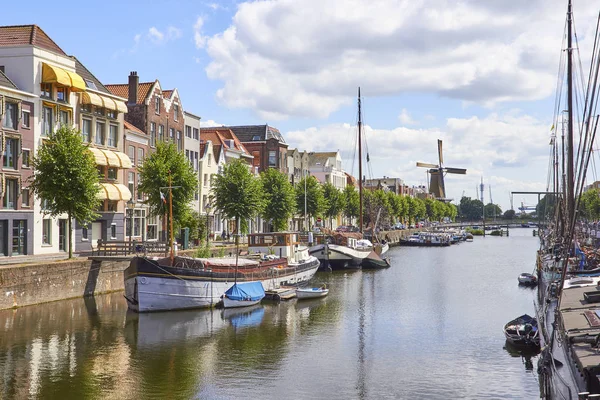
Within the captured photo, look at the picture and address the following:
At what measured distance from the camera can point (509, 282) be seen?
65875 millimetres

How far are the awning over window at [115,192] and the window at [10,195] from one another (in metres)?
8.23

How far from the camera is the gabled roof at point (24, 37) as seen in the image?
54781 millimetres

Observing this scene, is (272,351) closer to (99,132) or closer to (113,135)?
(99,132)

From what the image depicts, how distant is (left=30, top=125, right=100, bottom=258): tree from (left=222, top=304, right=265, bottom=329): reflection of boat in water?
13.0m

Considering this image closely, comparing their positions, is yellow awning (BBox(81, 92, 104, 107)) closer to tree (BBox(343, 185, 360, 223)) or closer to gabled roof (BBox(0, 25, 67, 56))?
gabled roof (BBox(0, 25, 67, 56))

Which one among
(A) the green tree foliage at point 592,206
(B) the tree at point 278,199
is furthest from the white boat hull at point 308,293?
(A) the green tree foliage at point 592,206

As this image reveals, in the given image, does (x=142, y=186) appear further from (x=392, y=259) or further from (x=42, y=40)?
(x=392, y=259)

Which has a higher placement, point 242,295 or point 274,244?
point 274,244

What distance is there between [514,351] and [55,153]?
32.7 metres

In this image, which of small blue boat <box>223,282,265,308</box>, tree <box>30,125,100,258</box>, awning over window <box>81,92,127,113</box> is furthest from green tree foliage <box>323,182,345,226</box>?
tree <box>30,125,100,258</box>

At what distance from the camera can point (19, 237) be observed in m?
53.0

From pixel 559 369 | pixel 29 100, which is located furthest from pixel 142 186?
pixel 559 369

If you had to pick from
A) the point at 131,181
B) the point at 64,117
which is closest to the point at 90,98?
the point at 64,117

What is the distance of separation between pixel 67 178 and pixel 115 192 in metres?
14.3
